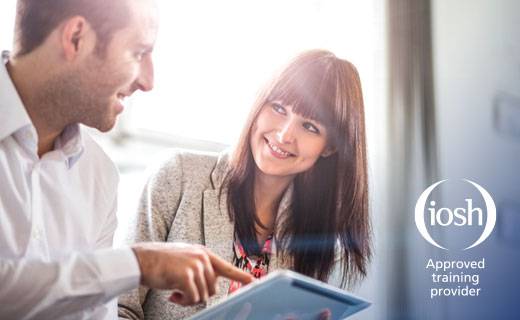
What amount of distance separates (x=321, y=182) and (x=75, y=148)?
20.0 inches

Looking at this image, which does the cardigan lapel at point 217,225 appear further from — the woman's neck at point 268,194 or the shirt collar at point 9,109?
the shirt collar at point 9,109

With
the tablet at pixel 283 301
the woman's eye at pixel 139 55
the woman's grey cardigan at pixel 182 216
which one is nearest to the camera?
the tablet at pixel 283 301

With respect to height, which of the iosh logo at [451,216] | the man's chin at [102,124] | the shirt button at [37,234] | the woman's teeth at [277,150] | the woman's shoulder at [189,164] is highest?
the man's chin at [102,124]

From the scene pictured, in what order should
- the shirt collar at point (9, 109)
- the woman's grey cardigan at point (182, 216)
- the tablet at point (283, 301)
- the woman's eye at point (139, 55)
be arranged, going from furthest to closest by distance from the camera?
the woman's grey cardigan at point (182, 216) < the woman's eye at point (139, 55) < the shirt collar at point (9, 109) < the tablet at point (283, 301)

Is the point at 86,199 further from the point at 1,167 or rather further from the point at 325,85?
the point at 325,85

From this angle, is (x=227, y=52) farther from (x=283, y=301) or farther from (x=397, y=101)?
(x=283, y=301)

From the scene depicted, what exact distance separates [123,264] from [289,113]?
0.56 m

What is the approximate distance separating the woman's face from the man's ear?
15.8 inches

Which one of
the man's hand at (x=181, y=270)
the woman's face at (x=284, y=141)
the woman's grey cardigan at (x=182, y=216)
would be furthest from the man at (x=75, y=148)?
the woman's face at (x=284, y=141)

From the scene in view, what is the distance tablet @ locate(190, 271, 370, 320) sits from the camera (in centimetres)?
81

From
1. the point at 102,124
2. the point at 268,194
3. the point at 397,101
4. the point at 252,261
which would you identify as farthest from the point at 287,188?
the point at 102,124

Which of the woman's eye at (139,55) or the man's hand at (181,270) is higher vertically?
the woman's eye at (139,55)

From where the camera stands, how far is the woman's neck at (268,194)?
134 centimetres

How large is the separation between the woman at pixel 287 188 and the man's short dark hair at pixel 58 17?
0.35m
